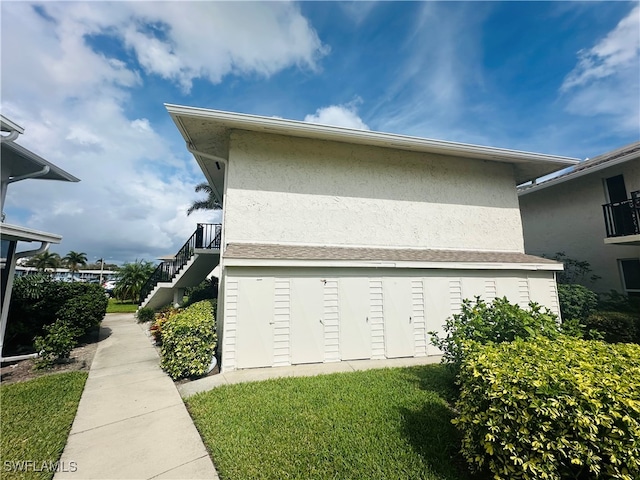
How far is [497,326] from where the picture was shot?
4539 mm

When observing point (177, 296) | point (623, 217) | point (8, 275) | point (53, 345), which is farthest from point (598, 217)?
point (8, 275)

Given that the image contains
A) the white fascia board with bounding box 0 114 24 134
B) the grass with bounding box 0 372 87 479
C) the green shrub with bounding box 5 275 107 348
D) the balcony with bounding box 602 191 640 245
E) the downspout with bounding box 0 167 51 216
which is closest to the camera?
the grass with bounding box 0 372 87 479

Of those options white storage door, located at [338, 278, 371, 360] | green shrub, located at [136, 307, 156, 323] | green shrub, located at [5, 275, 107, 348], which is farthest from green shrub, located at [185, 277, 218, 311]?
white storage door, located at [338, 278, 371, 360]

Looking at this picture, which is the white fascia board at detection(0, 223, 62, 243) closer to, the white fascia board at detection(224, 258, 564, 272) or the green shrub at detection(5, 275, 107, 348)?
the green shrub at detection(5, 275, 107, 348)

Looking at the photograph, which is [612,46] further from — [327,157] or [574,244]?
[327,157]

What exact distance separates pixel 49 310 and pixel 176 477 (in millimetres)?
8819

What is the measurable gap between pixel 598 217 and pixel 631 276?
2.48 meters

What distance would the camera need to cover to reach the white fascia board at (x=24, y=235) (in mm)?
6094

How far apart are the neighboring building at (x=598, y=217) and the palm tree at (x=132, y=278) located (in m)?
27.5

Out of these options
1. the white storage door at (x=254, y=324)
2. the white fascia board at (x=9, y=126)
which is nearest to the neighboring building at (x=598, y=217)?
the white storage door at (x=254, y=324)

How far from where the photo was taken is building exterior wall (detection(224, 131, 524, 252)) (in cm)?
797

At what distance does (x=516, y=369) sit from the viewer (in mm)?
2795

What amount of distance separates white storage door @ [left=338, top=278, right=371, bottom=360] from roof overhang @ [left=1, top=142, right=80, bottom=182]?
10.2 metres

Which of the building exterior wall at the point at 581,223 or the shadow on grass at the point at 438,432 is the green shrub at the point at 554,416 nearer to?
the shadow on grass at the point at 438,432
